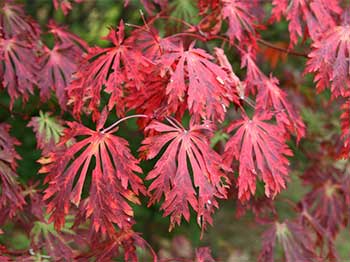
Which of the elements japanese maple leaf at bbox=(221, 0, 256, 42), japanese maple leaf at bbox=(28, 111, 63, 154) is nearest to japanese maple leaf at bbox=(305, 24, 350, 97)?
japanese maple leaf at bbox=(221, 0, 256, 42)

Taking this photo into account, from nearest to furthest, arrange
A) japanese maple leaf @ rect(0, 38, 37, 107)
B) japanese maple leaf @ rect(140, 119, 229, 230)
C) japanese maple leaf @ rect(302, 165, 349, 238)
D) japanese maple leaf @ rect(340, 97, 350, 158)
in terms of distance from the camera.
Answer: japanese maple leaf @ rect(140, 119, 229, 230)
japanese maple leaf @ rect(340, 97, 350, 158)
japanese maple leaf @ rect(0, 38, 37, 107)
japanese maple leaf @ rect(302, 165, 349, 238)

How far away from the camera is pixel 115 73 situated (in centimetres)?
192

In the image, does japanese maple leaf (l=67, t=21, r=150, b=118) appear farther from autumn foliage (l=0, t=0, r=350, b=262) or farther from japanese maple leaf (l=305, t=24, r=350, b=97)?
japanese maple leaf (l=305, t=24, r=350, b=97)

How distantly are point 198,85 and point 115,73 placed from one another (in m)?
0.28

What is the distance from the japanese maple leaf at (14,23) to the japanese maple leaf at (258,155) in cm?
93

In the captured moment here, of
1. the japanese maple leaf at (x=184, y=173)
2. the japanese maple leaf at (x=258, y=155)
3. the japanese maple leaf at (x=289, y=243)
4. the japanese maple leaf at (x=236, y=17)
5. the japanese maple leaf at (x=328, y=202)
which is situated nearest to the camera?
the japanese maple leaf at (x=184, y=173)

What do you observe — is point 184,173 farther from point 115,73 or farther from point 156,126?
point 115,73

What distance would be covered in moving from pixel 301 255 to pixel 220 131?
24.4 inches

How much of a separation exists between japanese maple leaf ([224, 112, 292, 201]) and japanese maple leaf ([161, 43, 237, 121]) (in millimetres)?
109

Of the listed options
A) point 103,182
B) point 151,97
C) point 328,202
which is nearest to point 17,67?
point 151,97

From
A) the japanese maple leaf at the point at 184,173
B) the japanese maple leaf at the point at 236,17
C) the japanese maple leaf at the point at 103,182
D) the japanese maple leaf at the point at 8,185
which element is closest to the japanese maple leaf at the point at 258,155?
the japanese maple leaf at the point at 184,173

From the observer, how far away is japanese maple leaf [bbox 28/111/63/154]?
2.25 meters

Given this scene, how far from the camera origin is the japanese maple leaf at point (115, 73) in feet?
6.29

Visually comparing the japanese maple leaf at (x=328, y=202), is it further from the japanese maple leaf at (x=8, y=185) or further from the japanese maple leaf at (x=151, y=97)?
the japanese maple leaf at (x=8, y=185)
